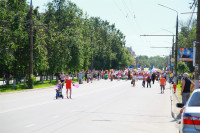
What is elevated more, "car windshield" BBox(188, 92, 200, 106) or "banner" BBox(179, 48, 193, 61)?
"banner" BBox(179, 48, 193, 61)

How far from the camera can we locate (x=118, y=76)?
211 feet

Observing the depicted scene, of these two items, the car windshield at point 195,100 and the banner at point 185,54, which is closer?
the car windshield at point 195,100

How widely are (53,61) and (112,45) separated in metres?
52.1

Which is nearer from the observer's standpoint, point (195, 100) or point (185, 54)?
point (195, 100)

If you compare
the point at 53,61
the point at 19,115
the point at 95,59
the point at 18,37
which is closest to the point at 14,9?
the point at 18,37

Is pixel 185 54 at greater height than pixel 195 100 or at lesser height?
greater

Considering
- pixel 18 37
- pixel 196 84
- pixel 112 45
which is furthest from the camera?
pixel 112 45

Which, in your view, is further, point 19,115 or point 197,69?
point 197,69

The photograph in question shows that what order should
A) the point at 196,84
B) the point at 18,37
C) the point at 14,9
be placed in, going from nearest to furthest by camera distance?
1. the point at 196,84
2. the point at 18,37
3. the point at 14,9

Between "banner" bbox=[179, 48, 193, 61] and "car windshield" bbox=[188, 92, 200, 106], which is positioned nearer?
"car windshield" bbox=[188, 92, 200, 106]

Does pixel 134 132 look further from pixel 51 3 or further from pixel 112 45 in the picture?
pixel 112 45

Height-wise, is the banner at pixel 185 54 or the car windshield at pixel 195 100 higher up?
the banner at pixel 185 54

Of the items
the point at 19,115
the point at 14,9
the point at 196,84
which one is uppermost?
the point at 14,9

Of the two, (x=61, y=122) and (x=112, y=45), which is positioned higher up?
(x=112, y=45)
